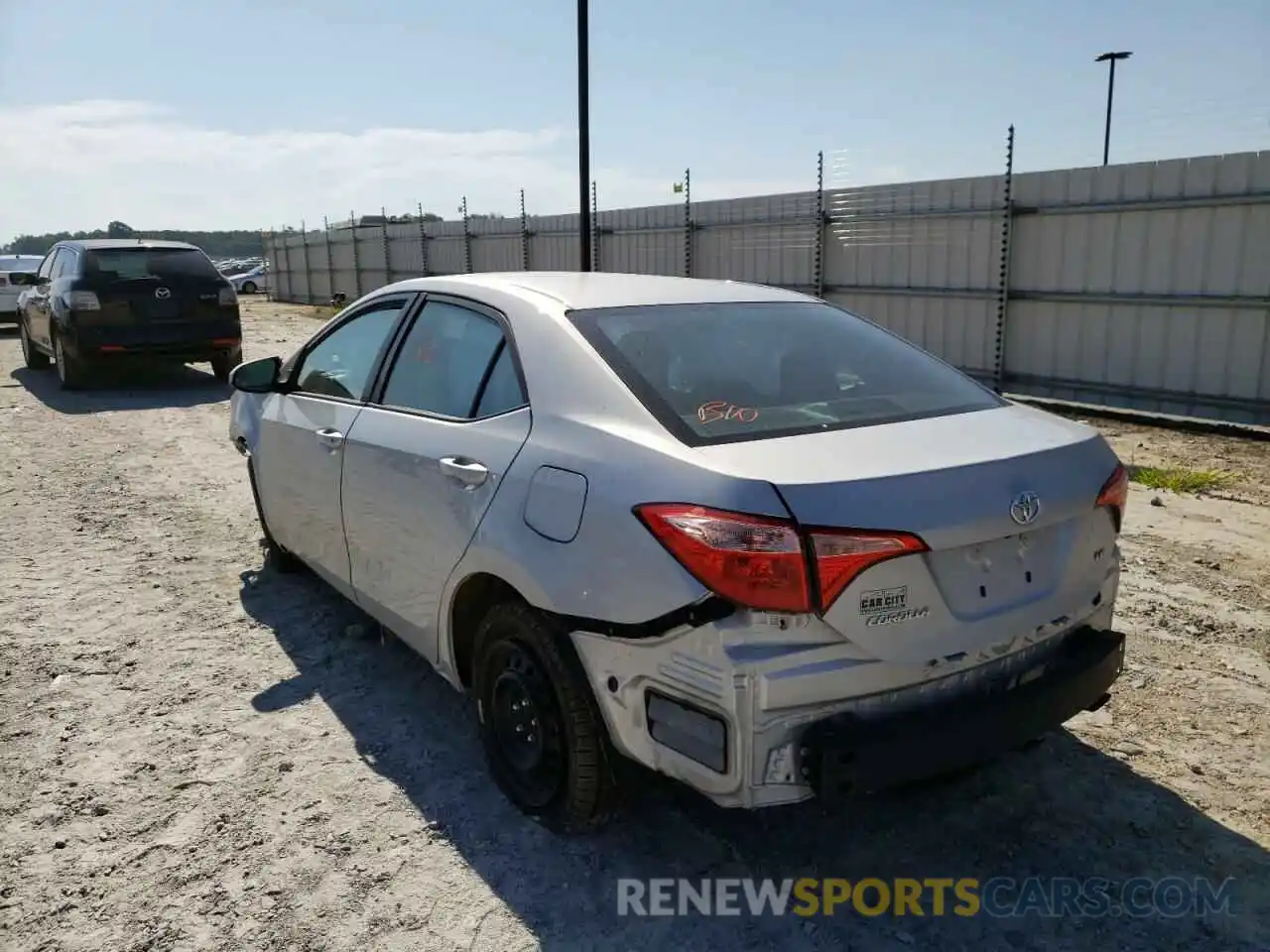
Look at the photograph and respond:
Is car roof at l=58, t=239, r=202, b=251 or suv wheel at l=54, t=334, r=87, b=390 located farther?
car roof at l=58, t=239, r=202, b=251

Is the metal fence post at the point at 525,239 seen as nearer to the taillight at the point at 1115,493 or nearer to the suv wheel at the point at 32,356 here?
the suv wheel at the point at 32,356

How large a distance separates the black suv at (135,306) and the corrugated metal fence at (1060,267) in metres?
6.50

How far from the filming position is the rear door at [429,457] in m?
2.93

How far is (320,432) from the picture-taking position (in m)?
3.94

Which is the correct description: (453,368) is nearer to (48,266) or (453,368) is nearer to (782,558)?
(782,558)

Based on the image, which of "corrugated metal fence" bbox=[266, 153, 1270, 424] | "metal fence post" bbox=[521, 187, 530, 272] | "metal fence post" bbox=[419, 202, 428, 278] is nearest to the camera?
"corrugated metal fence" bbox=[266, 153, 1270, 424]

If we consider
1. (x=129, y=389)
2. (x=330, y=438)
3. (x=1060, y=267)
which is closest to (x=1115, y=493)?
(x=330, y=438)

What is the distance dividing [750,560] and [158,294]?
10.8m

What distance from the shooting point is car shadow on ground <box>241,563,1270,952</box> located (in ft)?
7.99

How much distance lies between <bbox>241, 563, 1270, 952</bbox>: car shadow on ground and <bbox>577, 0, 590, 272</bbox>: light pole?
1031cm

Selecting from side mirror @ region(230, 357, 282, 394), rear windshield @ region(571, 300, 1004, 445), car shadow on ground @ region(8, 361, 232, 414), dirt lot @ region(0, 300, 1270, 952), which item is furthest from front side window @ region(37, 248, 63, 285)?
rear windshield @ region(571, 300, 1004, 445)

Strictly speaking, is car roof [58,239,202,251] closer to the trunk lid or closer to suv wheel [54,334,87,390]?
suv wheel [54,334,87,390]

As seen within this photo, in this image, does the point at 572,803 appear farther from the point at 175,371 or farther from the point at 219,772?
the point at 175,371

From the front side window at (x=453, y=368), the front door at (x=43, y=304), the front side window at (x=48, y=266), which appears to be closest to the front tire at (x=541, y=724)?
the front side window at (x=453, y=368)
